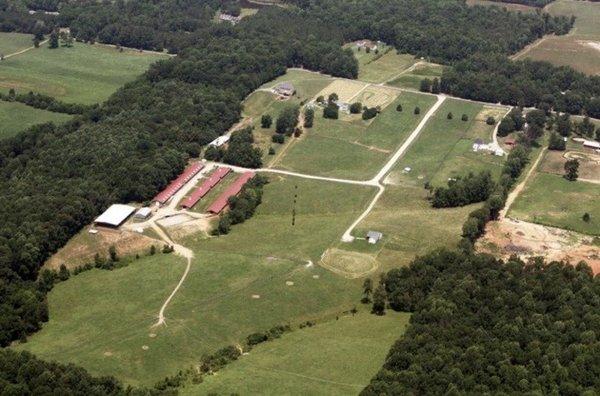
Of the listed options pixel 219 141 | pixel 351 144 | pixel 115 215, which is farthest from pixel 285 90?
pixel 115 215

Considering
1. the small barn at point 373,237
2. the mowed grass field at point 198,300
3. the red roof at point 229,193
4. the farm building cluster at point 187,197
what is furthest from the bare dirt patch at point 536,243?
the farm building cluster at point 187,197

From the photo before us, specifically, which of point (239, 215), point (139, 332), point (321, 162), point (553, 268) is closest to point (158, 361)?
point (139, 332)

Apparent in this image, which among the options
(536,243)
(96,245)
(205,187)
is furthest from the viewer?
(205,187)

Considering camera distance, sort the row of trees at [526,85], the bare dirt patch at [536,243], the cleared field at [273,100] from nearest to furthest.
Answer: the bare dirt patch at [536,243], the cleared field at [273,100], the row of trees at [526,85]

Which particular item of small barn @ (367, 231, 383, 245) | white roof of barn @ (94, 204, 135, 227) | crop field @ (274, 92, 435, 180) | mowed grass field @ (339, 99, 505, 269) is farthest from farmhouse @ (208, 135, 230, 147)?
small barn @ (367, 231, 383, 245)

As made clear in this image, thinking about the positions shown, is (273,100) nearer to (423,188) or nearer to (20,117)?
(423,188)

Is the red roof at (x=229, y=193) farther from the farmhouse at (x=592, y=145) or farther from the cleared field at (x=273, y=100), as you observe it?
the farmhouse at (x=592, y=145)

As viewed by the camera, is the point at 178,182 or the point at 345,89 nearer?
the point at 178,182
